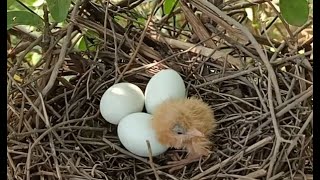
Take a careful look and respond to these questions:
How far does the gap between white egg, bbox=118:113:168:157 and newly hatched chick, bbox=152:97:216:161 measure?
0.07 ft

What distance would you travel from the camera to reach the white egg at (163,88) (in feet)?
3.26

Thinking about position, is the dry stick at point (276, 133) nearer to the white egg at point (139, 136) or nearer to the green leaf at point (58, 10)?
the white egg at point (139, 136)

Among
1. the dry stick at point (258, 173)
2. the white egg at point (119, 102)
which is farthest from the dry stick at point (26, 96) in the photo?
the dry stick at point (258, 173)

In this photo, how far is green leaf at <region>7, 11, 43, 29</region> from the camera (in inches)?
39.6

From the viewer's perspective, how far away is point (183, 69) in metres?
1.07

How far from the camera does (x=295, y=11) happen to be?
99cm

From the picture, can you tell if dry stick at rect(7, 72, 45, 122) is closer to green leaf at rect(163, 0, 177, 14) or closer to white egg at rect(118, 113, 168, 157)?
white egg at rect(118, 113, 168, 157)

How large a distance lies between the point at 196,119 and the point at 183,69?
0.52 ft

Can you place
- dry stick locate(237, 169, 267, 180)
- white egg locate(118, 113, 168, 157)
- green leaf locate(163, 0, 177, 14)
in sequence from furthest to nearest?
1. green leaf locate(163, 0, 177, 14)
2. white egg locate(118, 113, 168, 157)
3. dry stick locate(237, 169, 267, 180)

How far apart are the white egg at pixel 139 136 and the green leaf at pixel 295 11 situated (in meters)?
0.27

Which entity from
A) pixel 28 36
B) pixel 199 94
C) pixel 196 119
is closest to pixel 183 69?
pixel 199 94

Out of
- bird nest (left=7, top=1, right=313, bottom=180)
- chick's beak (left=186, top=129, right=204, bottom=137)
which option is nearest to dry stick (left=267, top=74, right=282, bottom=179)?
bird nest (left=7, top=1, right=313, bottom=180)
